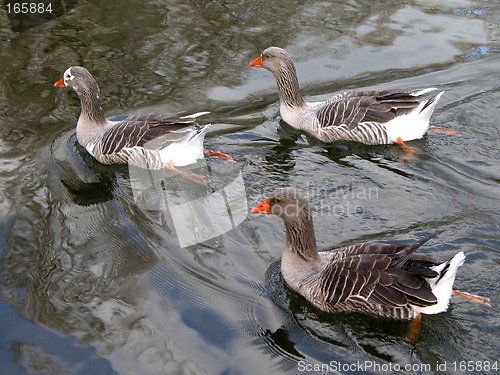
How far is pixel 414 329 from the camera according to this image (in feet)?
15.3

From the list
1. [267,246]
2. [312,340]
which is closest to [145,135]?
[267,246]

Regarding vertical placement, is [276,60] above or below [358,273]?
above

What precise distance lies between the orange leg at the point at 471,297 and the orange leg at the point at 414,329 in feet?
1.33

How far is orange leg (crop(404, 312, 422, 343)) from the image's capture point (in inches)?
179

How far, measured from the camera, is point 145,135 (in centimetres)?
707

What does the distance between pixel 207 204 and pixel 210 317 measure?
1910mm

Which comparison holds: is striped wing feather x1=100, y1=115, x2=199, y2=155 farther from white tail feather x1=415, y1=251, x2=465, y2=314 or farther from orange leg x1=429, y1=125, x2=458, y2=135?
white tail feather x1=415, y1=251, x2=465, y2=314

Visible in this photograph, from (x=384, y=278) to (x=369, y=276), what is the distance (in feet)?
0.42

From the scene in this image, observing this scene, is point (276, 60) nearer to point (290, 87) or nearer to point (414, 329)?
point (290, 87)

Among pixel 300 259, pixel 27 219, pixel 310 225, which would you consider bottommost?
pixel 27 219

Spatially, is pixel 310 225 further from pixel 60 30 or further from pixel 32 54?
pixel 60 30

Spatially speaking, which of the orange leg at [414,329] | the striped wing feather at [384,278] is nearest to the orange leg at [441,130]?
the striped wing feather at [384,278]

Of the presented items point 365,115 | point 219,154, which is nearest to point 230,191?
point 219,154

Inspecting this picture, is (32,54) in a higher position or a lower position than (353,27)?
lower
